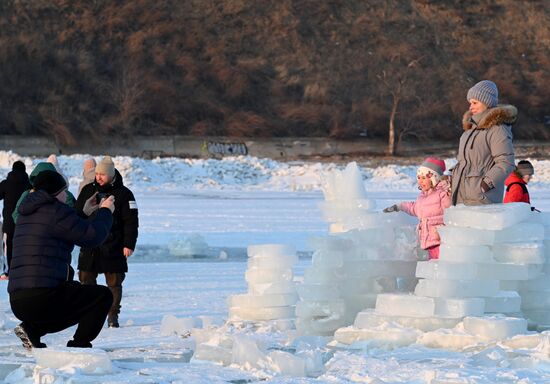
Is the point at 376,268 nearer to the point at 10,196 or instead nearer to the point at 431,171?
the point at 431,171

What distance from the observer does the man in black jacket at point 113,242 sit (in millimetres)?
10055

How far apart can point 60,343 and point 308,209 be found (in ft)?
57.7

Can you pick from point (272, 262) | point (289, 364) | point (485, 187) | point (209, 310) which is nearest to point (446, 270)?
point (485, 187)

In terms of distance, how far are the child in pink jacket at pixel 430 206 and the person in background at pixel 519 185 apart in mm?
2010

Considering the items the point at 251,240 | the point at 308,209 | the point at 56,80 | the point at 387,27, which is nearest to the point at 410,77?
the point at 387,27

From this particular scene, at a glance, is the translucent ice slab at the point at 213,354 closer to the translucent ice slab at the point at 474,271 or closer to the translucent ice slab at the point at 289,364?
the translucent ice slab at the point at 289,364

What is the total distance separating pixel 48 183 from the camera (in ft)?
24.2

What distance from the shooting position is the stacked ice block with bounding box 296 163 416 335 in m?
8.89

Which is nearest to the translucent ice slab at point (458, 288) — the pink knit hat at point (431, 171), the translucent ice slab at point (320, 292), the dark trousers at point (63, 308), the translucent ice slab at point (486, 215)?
the translucent ice slab at point (486, 215)

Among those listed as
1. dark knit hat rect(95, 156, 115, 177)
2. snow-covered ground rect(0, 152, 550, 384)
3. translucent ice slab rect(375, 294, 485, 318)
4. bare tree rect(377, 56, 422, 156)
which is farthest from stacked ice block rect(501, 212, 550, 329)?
bare tree rect(377, 56, 422, 156)

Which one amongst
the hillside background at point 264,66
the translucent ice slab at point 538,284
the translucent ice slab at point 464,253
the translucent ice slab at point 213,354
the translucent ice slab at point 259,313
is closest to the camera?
the translucent ice slab at point 213,354

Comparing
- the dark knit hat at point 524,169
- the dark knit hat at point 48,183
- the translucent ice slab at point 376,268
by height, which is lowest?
the translucent ice slab at point 376,268

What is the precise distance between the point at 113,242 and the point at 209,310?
52.3 inches

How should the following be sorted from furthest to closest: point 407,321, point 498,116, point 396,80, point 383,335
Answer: point 396,80
point 498,116
point 407,321
point 383,335
